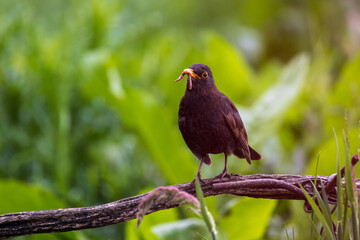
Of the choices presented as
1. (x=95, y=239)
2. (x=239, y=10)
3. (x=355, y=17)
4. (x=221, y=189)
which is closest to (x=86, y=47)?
(x=95, y=239)

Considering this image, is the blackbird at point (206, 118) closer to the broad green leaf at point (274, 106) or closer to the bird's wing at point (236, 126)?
the bird's wing at point (236, 126)

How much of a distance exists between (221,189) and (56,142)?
734 mm

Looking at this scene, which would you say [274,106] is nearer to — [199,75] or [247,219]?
[247,219]

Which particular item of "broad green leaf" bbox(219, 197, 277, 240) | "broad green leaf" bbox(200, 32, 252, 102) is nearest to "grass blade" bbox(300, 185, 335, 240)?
"broad green leaf" bbox(219, 197, 277, 240)

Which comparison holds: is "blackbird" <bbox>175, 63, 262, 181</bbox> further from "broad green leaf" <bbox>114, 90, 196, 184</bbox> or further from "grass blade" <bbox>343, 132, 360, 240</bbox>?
"broad green leaf" <bbox>114, 90, 196, 184</bbox>

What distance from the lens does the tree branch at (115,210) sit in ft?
0.98

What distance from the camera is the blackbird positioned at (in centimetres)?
27

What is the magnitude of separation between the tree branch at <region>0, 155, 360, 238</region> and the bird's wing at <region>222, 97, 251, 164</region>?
18 mm

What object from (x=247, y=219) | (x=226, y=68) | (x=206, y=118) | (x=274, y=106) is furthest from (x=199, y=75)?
(x=226, y=68)

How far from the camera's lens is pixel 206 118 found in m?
0.29

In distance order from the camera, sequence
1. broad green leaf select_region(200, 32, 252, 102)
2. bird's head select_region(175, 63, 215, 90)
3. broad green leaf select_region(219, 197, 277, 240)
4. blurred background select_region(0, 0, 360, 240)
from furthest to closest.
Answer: broad green leaf select_region(200, 32, 252, 102)
blurred background select_region(0, 0, 360, 240)
broad green leaf select_region(219, 197, 277, 240)
bird's head select_region(175, 63, 215, 90)

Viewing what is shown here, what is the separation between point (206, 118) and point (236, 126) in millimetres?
24

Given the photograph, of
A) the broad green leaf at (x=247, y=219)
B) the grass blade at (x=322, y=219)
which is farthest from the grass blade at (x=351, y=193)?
the broad green leaf at (x=247, y=219)

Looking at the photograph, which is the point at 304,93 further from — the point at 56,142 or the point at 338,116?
the point at 56,142
